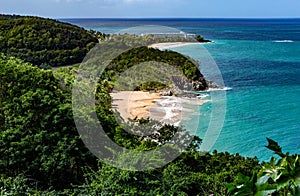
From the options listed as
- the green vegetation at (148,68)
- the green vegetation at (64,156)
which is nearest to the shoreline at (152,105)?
the green vegetation at (148,68)

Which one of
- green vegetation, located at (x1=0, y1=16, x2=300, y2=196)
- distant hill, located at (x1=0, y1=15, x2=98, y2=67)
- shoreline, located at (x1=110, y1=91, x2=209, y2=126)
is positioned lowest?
shoreline, located at (x1=110, y1=91, x2=209, y2=126)

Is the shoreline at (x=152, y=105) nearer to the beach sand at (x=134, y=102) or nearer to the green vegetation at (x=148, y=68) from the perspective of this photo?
the beach sand at (x=134, y=102)

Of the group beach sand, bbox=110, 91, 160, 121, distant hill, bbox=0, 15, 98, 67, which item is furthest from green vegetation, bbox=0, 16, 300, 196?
distant hill, bbox=0, 15, 98, 67

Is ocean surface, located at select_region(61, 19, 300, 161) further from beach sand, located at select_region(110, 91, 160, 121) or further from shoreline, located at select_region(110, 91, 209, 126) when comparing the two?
beach sand, located at select_region(110, 91, 160, 121)

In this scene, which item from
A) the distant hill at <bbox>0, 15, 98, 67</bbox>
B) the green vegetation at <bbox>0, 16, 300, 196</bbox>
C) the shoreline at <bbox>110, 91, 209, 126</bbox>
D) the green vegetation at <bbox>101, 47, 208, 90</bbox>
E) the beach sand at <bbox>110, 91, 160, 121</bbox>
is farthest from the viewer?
the distant hill at <bbox>0, 15, 98, 67</bbox>

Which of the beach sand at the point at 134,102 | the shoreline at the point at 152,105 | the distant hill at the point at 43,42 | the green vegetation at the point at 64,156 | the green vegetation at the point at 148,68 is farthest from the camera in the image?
the distant hill at the point at 43,42

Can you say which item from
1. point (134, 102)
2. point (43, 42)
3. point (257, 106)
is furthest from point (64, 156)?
point (43, 42)
